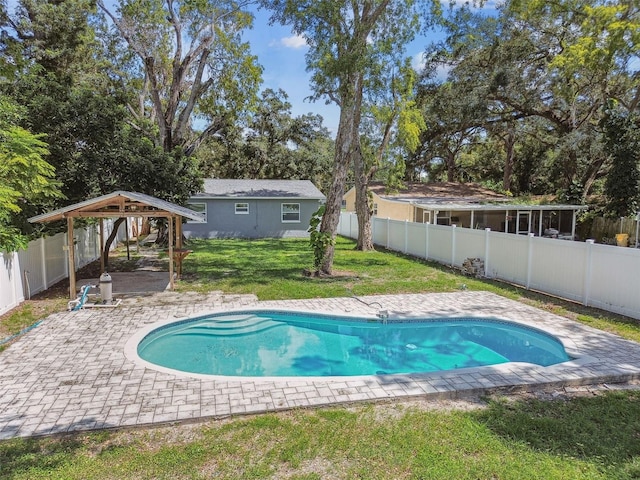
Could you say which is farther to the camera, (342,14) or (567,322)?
(342,14)

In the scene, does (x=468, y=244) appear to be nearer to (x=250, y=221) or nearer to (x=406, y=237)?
(x=406, y=237)

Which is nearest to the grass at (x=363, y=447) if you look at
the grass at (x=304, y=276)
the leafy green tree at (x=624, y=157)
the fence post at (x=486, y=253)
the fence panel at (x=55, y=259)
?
the grass at (x=304, y=276)

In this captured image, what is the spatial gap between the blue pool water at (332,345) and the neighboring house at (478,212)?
13.7m

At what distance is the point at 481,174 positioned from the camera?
4350 centimetres

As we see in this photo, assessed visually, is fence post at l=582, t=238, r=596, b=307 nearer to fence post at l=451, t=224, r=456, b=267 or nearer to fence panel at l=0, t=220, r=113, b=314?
fence post at l=451, t=224, r=456, b=267

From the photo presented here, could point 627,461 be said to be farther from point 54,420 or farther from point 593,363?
point 54,420

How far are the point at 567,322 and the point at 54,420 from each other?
8310 millimetres

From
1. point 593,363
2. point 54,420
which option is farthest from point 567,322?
point 54,420

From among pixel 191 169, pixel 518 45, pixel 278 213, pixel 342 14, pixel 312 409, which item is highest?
pixel 518 45

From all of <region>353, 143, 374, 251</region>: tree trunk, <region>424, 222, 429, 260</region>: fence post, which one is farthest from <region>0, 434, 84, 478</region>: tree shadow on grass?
<region>353, 143, 374, 251</region>: tree trunk

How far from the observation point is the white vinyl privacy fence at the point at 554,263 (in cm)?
822

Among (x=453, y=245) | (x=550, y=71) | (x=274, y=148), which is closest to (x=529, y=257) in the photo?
(x=453, y=245)

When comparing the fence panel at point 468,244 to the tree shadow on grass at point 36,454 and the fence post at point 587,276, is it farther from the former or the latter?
the tree shadow on grass at point 36,454

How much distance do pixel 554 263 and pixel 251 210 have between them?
17.9 m
